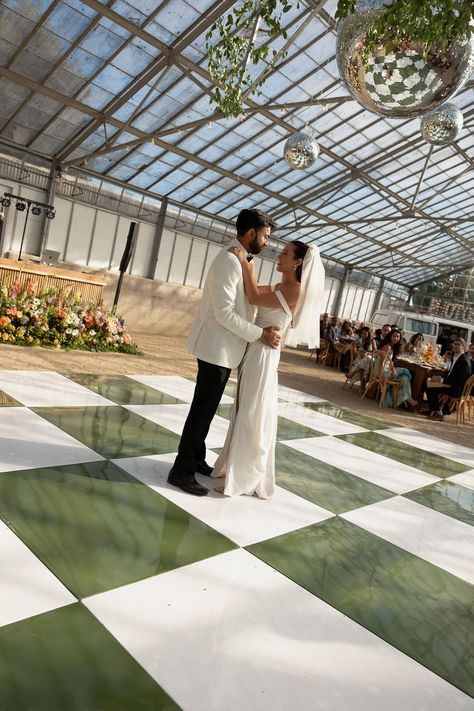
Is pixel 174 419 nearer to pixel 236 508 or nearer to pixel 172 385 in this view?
pixel 172 385

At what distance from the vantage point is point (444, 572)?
102 inches

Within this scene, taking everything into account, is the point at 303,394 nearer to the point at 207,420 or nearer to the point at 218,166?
the point at 207,420

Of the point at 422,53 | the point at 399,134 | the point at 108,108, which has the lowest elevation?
the point at 422,53

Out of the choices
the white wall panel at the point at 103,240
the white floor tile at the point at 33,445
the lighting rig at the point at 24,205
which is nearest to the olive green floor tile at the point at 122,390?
the white floor tile at the point at 33,445

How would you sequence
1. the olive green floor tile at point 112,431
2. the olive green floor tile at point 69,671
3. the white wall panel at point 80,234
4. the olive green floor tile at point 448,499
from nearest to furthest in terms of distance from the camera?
the olive green floor tile at point 69,671 < the olive green floor tile at point 112,431 < the olive green floor tile at point 448,499 < the white wall panel at point 80,234

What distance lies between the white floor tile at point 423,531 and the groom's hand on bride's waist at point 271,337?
3.62ft

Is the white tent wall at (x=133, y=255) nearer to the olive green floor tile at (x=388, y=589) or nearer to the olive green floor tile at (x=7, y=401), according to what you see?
the olive green floor tile at (x=7, y=401)

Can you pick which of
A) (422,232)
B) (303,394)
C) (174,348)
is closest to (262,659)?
(303,394)

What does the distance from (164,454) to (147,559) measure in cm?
133

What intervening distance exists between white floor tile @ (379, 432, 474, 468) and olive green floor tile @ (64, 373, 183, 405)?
252 centimetres

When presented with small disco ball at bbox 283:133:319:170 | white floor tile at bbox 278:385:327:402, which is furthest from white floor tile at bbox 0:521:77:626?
small disco ball at bbox 283:133:319:170

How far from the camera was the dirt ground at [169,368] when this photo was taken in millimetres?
5539

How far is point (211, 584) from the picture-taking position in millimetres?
1998

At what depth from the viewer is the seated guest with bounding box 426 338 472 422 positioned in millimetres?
7738
